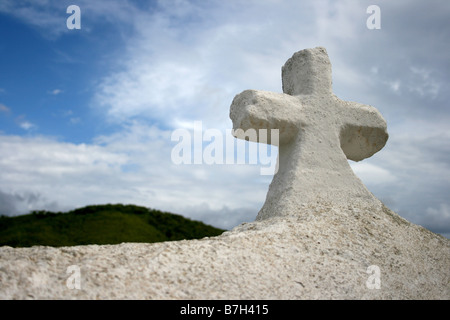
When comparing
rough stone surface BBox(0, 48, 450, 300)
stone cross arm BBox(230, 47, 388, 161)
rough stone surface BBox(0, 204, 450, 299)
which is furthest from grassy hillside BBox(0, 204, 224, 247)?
rough stone surface BBox(0, 204, 450, 299)

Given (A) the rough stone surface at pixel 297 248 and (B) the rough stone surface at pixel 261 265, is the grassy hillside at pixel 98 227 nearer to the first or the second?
(A) the rough stone surface at pixel 297 248

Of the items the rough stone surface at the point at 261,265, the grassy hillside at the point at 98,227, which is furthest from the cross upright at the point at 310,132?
the grassy hillside at the point at 98,227

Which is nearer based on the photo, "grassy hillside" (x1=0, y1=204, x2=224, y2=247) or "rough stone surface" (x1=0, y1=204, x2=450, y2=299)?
"rough stone surface" (x1=0, y1=204, x2=450, y2=299)

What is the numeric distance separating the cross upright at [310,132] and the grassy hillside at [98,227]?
7.65m

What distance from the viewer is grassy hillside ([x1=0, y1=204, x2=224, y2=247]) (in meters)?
12.2

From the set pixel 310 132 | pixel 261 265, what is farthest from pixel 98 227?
pixel 261 265

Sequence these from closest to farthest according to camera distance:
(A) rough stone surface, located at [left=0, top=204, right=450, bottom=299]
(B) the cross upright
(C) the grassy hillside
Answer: (A) rough stone surface, located at [left=0, top=204, right=450, bottom=299]
(B) the cross upright
(C) the grassy hillside

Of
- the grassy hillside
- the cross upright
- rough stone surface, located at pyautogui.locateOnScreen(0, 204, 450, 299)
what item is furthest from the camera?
the grassy hillside

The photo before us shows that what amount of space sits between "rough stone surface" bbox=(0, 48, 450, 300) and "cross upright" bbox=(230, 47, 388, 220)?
0.05ft

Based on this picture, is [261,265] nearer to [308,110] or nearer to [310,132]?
[310,132]

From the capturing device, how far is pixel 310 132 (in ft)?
19.5

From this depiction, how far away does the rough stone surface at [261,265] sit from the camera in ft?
11.3

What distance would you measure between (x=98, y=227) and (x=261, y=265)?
9.83m

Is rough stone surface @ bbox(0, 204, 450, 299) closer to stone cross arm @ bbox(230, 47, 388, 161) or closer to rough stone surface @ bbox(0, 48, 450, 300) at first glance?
rough stone surface @ bbox(0, 48, 450, 300)
